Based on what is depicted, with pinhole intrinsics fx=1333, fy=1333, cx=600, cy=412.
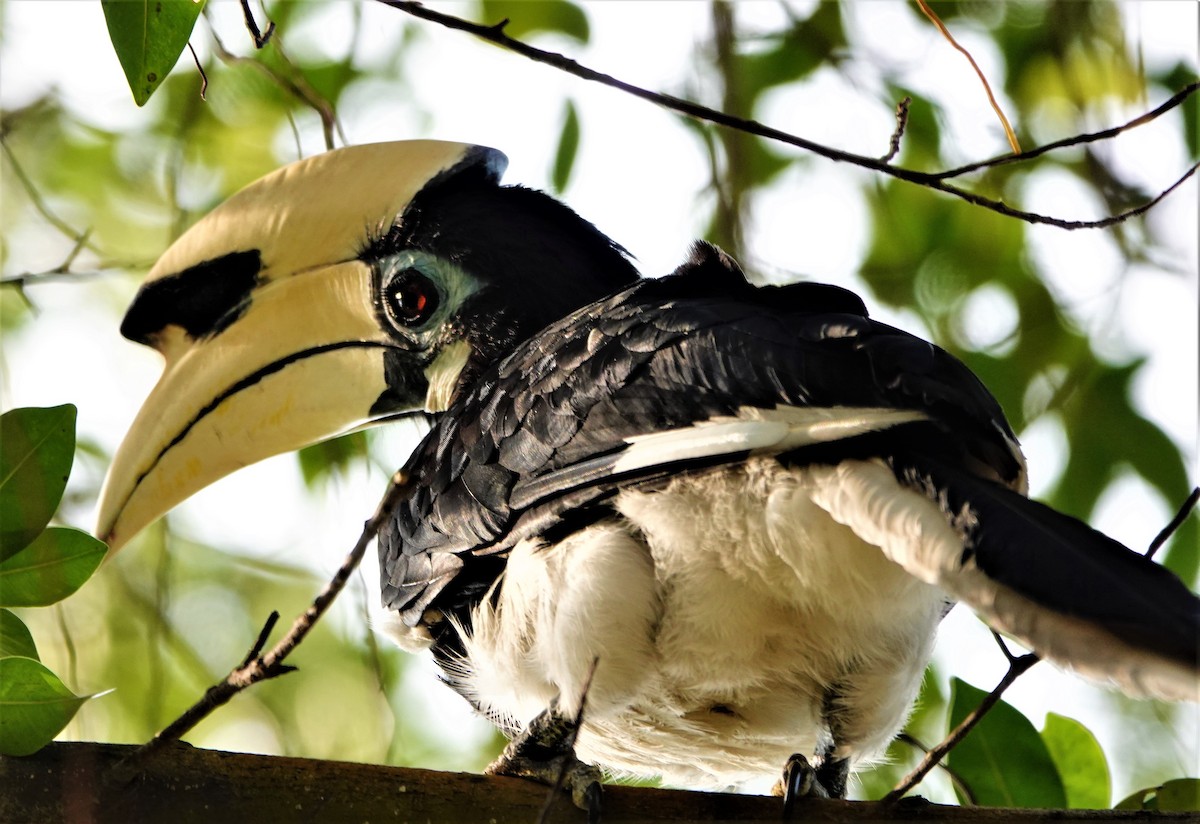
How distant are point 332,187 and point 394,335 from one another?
0.31 meters

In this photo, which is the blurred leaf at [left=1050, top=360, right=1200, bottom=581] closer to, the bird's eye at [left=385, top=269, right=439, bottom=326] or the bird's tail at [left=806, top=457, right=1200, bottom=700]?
the bird's eye at [left=385, top=269, right=439, bottom=326]

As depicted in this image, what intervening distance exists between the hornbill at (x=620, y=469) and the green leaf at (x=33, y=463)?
536mm

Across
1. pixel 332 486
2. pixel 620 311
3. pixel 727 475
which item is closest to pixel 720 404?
pixel 727 475

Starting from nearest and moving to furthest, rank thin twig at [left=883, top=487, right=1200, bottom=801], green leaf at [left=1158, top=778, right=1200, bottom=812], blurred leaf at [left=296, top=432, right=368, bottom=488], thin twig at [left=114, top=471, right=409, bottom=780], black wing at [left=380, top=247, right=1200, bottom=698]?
thin twig at [left=114, top=471, right=409, bottom=780]
black wing at [left=380, top=247, right=1200, bottom=698]
thin twig at [left=883, top=487, right=1200, bottom=801]
green leaf at [left=1158, top=778, right=1200, bottom=812]
blurred leaf at [left=296, top=432, right=368, bottom=488]

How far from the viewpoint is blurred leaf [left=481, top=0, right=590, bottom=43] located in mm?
3084

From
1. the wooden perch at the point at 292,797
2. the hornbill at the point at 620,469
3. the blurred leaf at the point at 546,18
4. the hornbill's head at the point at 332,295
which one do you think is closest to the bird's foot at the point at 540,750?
the hornbill at the point at 620,469

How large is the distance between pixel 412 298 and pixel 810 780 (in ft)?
3.73

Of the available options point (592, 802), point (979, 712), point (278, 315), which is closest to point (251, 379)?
point (278, 315)

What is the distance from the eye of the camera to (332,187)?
8.39 feet

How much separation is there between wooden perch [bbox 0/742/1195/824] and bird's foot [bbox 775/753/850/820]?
20 centimetres

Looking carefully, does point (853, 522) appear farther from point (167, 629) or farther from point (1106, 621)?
point (167, 629)

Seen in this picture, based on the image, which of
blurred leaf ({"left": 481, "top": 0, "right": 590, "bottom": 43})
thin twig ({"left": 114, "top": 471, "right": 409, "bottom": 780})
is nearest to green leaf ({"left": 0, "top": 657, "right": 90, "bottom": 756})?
thin twig ({"left": 114, "top": 471, "right": 409, "bottom": 780})

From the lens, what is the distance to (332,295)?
2.54 meters

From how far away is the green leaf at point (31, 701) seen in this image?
1.45 m
